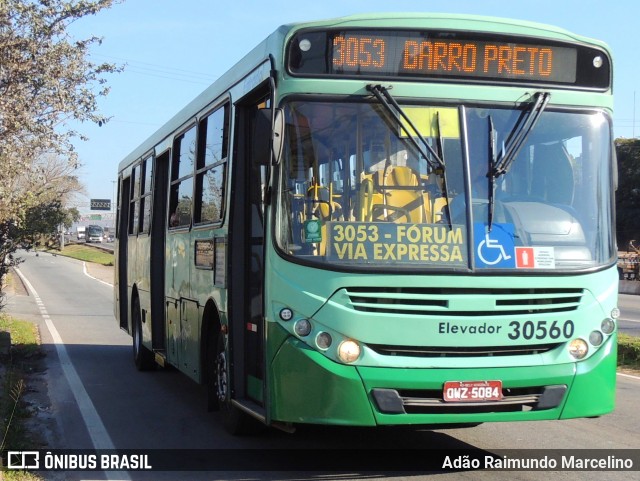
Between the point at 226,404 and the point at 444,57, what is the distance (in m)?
3.86

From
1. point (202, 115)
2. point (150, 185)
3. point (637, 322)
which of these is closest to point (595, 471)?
point (202, 115)

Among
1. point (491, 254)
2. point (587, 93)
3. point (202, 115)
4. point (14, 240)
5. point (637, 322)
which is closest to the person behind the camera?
point (491, 254)

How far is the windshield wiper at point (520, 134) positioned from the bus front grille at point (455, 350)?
126 cm

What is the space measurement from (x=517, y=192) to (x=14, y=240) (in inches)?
419

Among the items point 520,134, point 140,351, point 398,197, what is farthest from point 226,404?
point 140,351

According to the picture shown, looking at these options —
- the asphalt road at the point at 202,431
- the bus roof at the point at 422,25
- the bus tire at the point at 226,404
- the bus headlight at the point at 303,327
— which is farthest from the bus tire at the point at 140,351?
the bus headlight at the point at 303,327

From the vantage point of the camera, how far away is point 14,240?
1538 centimetres

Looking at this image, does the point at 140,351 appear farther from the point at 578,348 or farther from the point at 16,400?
the point at 578,348

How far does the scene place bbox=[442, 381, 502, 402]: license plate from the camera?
6582 mm

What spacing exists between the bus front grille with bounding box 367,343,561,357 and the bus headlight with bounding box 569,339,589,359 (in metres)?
0.24

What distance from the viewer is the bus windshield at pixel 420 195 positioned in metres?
6.75

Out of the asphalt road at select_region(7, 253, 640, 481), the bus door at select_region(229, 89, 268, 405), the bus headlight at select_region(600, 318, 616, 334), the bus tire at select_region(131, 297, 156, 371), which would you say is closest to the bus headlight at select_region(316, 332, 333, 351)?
the bus door at select_region(229, 89, 268, 405)

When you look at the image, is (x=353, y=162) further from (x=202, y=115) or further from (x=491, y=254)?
(x=202, y=115)

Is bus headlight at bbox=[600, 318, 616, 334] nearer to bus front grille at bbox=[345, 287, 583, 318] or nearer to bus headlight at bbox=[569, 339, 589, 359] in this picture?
bus headlight at bbox=[569, 339, 589, 359]
